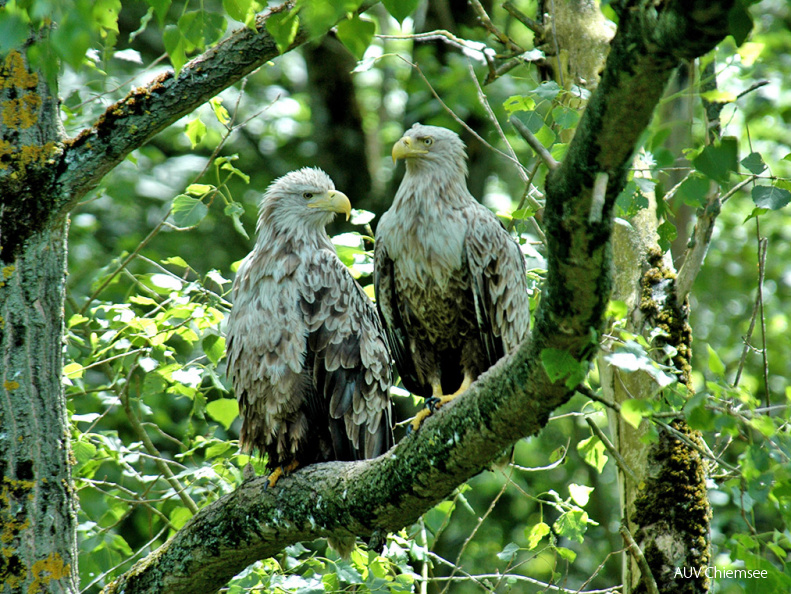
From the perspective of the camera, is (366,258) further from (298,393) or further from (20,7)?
(20,7)

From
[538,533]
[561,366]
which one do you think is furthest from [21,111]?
[538,533]

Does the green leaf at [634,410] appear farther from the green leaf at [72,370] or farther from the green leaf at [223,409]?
the green leaf at [72,370]

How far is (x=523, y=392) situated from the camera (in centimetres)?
232

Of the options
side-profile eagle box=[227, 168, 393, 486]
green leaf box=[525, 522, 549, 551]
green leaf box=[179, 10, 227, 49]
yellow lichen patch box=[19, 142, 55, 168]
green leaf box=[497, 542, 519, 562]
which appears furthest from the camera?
side-profile eagle box=[227, 168, 393, 486]

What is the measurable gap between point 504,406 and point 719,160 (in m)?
1.07

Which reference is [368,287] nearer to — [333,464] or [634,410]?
[333,464]

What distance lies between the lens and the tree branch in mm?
1631

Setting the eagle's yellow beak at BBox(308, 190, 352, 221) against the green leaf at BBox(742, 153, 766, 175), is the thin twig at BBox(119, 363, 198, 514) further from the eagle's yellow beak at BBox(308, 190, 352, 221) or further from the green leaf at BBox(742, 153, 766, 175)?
the green leaf at BBox(742, 153, 766, 175)

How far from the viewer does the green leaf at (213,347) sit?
411 centimetres

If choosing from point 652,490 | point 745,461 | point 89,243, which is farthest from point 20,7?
point 89,243

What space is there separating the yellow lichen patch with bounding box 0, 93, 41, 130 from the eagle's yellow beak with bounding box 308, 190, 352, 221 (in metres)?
1.68

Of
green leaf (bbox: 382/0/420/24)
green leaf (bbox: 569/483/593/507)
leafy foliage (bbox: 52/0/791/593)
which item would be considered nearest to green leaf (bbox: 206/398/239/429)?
leafy foliage (bbox: 52/0/791/593)

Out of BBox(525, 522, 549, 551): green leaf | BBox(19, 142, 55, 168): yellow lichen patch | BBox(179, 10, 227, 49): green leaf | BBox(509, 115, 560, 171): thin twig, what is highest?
BBox(19, 142, 55, 168): yellow lichen patch

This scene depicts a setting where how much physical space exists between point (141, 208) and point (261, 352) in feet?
23.4
